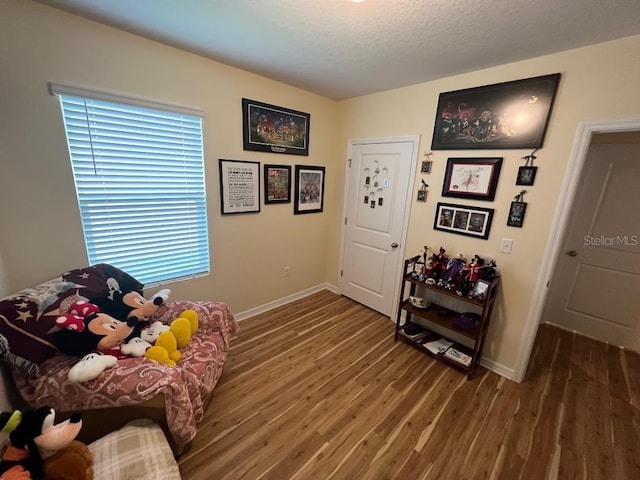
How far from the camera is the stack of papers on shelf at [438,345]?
2307 millimetres

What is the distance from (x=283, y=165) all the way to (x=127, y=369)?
85.2 inches

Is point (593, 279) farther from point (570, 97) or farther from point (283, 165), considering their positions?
point (283, 165)

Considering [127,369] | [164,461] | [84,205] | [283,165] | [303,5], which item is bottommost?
[164,461]

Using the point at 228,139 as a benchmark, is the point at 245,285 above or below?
below

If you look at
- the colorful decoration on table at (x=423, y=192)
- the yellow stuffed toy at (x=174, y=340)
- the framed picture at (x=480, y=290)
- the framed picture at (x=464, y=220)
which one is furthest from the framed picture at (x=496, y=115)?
the yellow stuffed toy at (x=174, y=340)

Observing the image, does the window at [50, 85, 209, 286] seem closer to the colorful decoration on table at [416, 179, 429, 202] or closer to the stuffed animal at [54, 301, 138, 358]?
the stuffed animal at [54, 301, 138, 358]

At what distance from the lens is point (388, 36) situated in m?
1.59

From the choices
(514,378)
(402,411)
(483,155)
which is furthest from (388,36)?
(514,378)

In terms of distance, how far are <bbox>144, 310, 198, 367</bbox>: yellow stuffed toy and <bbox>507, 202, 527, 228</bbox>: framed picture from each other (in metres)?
2.52

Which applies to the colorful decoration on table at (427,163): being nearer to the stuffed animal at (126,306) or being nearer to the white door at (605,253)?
the white door at (605,253)

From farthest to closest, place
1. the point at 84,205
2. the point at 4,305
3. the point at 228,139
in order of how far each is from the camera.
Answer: the point at 228,139 → the point at 84,205 → the point at 4,305

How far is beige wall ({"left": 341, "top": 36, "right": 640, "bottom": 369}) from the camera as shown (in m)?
1.55

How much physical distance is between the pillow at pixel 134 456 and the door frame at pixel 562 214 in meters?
2.48

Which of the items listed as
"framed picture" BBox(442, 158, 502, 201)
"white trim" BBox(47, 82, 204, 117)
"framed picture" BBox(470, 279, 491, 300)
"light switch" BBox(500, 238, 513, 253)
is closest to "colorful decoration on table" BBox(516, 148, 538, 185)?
"framed picture" BBox(442, 158, 502, 201)
